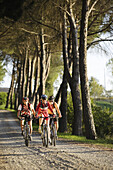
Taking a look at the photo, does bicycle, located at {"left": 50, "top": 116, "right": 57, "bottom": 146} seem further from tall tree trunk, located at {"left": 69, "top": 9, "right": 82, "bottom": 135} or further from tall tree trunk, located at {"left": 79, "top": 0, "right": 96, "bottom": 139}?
tall tree trunk, located at {"left": 69, "top": 9, "right": 82, "bottom": 135}

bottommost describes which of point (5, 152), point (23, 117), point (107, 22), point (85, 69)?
point (5, 152)

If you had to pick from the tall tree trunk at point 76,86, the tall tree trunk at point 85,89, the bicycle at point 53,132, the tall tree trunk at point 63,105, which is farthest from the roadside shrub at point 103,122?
the bicycle at point 53,132

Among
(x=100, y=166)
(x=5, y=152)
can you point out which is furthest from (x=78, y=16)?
(x=100, y=166)

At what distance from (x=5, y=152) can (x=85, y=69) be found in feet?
20.7

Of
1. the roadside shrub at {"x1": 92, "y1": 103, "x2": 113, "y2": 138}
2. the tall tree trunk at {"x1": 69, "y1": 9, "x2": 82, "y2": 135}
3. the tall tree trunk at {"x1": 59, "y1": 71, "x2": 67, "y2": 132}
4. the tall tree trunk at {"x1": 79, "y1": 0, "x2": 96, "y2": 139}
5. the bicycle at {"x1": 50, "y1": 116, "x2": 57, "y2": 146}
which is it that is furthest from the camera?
the roadside shrub at {"x1": 92, "y1": 103, "x2": 113, "y2": 138}

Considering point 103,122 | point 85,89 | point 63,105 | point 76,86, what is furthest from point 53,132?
point 103,122

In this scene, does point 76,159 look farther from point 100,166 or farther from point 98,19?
point 98,19

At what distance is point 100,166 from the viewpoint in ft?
21.0

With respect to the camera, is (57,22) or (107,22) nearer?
(107,22)

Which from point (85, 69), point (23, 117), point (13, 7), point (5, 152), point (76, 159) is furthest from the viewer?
point (85, 69)

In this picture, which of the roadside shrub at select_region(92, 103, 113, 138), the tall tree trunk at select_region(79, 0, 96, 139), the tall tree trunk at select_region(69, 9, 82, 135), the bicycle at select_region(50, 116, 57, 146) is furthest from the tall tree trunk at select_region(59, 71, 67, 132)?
the bicycle at select_region(50, 116, 57, 146)

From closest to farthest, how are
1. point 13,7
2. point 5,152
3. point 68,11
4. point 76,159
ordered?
point 13,7 < point 76,159 < point 5,152 < point 68,11

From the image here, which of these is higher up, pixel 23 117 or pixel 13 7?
pixel 13 7

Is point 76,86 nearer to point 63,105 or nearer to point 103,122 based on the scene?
point 63,105
